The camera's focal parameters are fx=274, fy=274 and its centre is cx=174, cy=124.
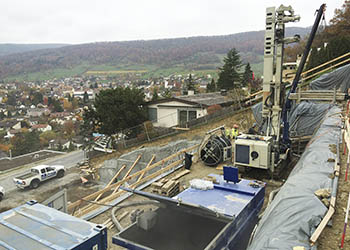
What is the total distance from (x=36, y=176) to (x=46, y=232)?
19.5 metres

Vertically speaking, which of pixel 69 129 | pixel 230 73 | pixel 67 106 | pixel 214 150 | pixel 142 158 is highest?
pixel 230 73

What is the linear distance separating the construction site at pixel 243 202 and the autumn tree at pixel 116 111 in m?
13.1

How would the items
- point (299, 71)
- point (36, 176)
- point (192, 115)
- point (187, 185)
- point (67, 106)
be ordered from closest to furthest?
point (187, 185) < point (299, 71) < point (36, 176) < point (192, 115) < point (67, 106)

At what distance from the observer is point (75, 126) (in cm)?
8481

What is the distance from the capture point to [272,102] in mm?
11500

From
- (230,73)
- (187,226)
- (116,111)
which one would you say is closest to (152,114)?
(116,111)

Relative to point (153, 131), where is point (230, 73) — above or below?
above

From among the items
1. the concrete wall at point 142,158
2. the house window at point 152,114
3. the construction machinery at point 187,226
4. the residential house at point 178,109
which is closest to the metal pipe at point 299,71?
the construction machinery at point 187,226

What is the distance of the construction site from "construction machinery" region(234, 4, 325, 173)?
1.5 inches

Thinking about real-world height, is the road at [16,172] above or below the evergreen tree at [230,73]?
below

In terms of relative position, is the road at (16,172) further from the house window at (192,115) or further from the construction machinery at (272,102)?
the construction machinery at (272,102)

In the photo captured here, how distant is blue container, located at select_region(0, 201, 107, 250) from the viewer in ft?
10.4

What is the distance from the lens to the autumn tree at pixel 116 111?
2570 centimetres

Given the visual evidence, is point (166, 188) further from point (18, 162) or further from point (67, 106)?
point (67, 106)
